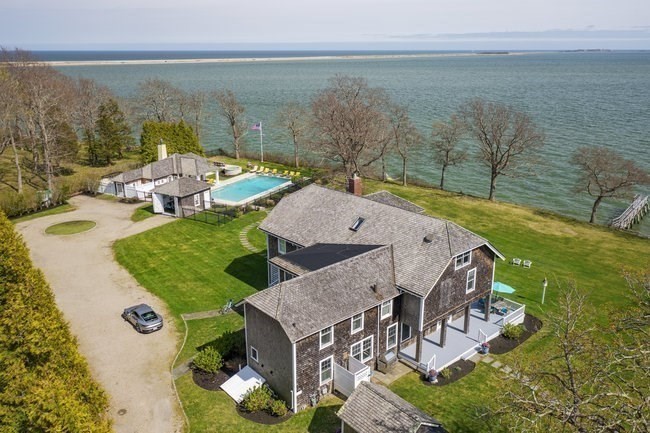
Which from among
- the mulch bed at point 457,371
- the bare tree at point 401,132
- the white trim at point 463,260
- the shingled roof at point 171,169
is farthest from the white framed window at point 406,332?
the shingled roof at point 171,169

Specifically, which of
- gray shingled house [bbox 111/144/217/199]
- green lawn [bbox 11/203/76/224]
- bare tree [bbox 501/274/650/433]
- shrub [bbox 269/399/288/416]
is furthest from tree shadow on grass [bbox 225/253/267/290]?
green lawn [bbox 11/203/76/224]

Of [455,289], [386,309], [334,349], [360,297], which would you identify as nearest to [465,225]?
[455,289]

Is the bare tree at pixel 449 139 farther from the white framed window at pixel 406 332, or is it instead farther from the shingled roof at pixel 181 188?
the white framed window at pixel 406 332

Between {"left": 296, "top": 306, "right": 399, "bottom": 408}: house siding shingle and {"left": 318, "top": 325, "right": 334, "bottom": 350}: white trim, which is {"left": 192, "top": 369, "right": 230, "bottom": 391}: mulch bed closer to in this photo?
{"left": 296, "top": 306, "right": 399, "bottom": 408}: house siding shingle

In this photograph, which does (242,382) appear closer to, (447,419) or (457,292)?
(447,419)

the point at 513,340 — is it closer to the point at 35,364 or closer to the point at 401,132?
the point at 35,364

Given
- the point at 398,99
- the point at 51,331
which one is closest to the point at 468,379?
the point at 51,331

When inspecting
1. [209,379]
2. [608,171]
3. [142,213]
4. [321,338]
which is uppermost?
[608,171]
